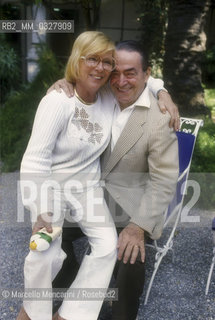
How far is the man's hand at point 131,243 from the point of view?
86.4 inches

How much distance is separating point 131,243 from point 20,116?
389cm

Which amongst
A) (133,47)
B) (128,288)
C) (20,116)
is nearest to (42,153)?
(133,47)

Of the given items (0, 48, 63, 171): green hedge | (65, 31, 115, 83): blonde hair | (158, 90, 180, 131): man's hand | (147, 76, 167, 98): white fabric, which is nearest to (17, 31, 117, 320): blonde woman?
(65, 31, 115, 83): blonde hair

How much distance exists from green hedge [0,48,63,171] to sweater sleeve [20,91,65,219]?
10.2ft

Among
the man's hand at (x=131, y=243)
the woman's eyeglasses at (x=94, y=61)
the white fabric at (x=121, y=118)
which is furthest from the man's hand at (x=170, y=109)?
the man's hand at (x=131, y=243)

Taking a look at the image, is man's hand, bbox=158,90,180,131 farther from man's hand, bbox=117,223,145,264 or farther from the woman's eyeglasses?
man's hand, bbox=117,223,145,264

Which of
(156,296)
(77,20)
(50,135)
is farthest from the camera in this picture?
(77,20)

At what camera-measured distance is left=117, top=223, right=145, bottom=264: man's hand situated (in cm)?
219

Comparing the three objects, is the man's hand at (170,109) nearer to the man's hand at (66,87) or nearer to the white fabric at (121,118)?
the white fabric at (121,118)

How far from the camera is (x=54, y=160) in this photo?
2311 mm

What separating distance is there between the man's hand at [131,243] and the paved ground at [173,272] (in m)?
0.65

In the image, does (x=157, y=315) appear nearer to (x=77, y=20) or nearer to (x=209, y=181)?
(x=209, y=181)

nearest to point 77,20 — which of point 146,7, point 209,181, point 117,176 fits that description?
point 146,7

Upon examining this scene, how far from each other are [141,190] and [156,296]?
923mm
